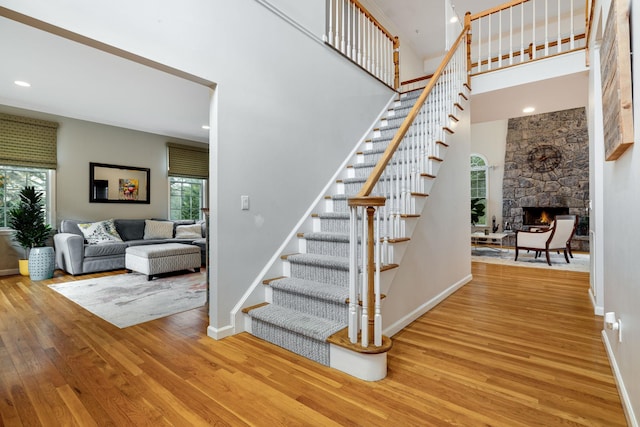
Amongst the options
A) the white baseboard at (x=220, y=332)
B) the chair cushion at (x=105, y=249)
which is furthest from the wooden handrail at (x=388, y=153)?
the chair cushion at (x=105, y=249)

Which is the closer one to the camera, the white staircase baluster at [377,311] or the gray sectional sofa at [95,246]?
the white staircase baluster at [377,311]

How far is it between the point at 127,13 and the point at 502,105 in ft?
16.0

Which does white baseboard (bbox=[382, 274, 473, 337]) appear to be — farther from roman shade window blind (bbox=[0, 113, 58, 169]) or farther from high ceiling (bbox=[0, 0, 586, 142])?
roman shade window blind (bbox=[0, 113, 58, 169])

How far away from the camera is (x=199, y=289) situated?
3879 millimetres

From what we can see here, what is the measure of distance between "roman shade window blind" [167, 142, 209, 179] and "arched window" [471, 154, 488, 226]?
24.4 ft

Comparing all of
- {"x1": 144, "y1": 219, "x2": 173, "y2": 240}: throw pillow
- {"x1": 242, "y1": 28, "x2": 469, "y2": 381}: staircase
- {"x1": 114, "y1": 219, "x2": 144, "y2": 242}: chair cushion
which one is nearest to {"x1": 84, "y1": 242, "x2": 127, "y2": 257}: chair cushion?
{"x1": 114, "y1": 219, "x2": 144, "y2": 242}: chair cushion

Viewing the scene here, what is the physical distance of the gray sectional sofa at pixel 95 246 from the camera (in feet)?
15.3

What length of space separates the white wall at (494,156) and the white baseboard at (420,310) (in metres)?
6.13

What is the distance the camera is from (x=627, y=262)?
1.52m

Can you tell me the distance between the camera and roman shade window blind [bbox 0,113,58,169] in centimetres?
473

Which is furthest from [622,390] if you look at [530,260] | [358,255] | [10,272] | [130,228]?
[10,272]

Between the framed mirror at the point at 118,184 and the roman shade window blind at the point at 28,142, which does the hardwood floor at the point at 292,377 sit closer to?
the roman shade window blind at the point at 28,142

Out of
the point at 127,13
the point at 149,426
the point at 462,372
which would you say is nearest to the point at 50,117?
the point at 127,13

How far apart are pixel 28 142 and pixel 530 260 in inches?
351
